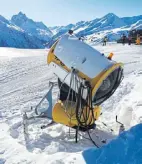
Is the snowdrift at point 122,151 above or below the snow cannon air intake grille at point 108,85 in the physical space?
below

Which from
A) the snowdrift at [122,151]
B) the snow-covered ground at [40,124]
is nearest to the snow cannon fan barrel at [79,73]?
the snow-covered ground at [40,124]

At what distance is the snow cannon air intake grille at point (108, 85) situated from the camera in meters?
6.30

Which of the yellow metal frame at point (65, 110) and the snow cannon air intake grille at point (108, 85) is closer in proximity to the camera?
the yellow metal frame at point (65, 110)

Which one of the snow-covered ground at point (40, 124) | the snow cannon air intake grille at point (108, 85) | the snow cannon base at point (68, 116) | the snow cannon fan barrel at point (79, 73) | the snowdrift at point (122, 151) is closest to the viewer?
the snowdrift at point (122, 151)

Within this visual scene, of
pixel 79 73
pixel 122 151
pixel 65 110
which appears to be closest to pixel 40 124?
pixel 65 110

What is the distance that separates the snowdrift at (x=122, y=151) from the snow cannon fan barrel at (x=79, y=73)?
3.55ft

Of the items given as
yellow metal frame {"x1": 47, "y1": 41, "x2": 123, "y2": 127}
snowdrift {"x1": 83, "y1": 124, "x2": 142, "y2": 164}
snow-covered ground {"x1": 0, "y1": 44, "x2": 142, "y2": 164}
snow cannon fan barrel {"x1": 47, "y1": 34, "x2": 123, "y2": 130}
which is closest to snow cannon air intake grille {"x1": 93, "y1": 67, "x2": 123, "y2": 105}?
snow cannon fan barrel {"x1": 47, "y1": 34, "x2": 123, "y2": 130}

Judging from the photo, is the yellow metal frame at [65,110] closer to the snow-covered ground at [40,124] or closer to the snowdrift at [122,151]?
the snow-covered ground at [40,124]

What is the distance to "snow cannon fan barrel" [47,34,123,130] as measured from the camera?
598 cm

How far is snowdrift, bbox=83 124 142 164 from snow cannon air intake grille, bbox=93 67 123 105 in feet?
3.80

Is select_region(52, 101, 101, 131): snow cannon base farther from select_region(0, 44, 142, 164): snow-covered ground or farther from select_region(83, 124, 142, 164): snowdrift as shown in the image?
select_region(83, 124, 142, 164): snowdrift

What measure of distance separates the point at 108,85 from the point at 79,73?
72cm

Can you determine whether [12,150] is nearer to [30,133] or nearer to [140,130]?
[30,133]

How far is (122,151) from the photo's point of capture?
5016 mm
